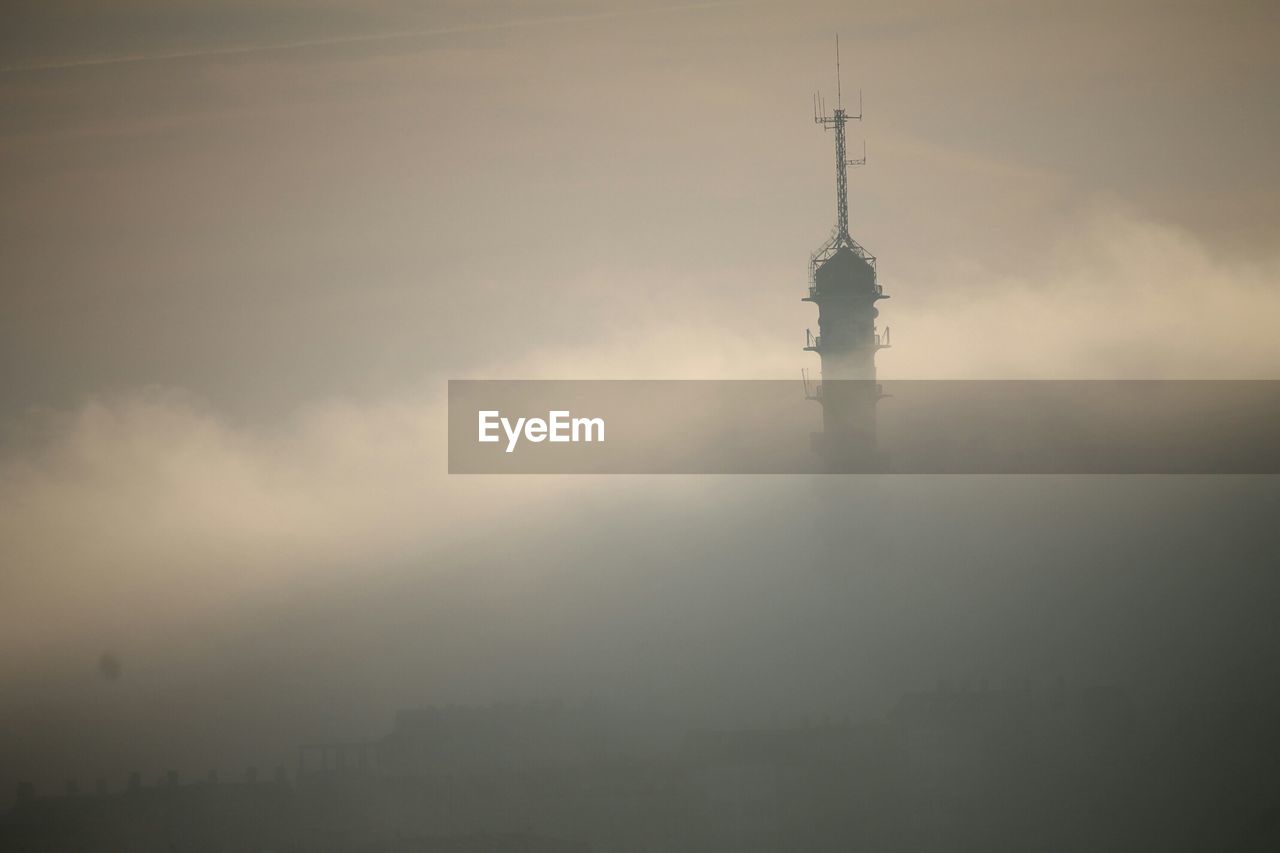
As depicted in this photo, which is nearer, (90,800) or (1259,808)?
(90,800)

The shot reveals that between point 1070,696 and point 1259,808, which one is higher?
point 1070,696

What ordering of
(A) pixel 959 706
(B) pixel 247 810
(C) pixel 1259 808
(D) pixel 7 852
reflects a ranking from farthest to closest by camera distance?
(A) pixel 959 706, (C) pixel 1259 808, (B) pixel 247 810, (D) pixel 7 852

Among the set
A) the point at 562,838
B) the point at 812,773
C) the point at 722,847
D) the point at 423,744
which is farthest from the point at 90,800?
the point at 812,773

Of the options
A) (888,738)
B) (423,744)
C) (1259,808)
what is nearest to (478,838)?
(423,744)

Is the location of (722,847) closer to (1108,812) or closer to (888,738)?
(888,738)

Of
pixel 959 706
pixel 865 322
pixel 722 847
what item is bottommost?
pixel 722 847

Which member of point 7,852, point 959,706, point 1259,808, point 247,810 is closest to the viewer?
point 7,852

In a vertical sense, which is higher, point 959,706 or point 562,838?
point 959,706

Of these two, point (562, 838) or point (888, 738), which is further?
point (888, 738)

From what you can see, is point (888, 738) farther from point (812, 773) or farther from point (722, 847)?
point (722, 847)
